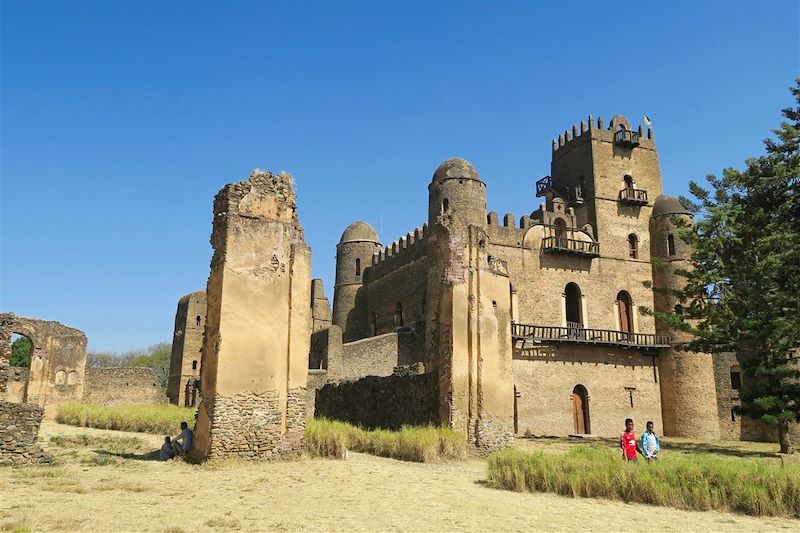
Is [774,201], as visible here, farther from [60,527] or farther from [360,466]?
[60,527]

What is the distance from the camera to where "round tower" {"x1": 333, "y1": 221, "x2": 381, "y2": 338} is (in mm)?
38031

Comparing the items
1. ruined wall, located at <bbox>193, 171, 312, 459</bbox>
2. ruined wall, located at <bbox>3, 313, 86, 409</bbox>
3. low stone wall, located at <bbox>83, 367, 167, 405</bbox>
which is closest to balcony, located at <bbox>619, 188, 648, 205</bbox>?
ruined wall, located at <bbox>193, 171, 312, 459</bbox>

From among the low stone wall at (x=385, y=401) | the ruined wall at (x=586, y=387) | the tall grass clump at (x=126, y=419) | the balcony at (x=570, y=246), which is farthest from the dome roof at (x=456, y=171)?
the tall grass clump at (x=126, y=419)

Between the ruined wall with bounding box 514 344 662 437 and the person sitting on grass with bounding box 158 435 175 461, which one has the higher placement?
the ruined wall with bounding box 514 344 662 437

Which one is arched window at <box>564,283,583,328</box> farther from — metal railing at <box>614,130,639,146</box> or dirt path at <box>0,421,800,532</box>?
dirt path at <box>0,421,800,532</box>

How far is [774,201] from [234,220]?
17119mm

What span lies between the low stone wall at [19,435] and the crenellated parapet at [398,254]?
2090cm

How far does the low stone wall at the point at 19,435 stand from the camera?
12.4 meters

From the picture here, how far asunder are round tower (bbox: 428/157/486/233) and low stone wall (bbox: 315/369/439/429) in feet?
33.0

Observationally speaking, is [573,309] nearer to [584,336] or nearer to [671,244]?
[584,336]

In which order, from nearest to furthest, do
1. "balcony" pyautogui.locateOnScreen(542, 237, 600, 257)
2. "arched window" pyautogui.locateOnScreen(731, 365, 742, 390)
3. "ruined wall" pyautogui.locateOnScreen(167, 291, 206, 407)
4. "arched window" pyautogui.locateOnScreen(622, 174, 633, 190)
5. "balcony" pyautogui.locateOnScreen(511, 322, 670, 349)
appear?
"balcony" pyautogui.locateOnScreen(511, 322, 670, 349)
"balcony" pyautogui.locateOnScreen(542, 237, 600, 257)
"arched window" pyautogui.locateOnScreen(731, 365, 742, 390)
"arched window" pyautogui.locateOnScreen(622, 174, 633, 190)
"ruined wall" pyautogui.locateOnScreen(167, 291, 206, 407)

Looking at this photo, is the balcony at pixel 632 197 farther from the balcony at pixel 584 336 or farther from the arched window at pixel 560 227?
the balcony at pixel 584 336

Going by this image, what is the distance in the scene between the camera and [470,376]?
16.6 meters

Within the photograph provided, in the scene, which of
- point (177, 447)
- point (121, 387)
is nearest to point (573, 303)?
point (121, 387)
